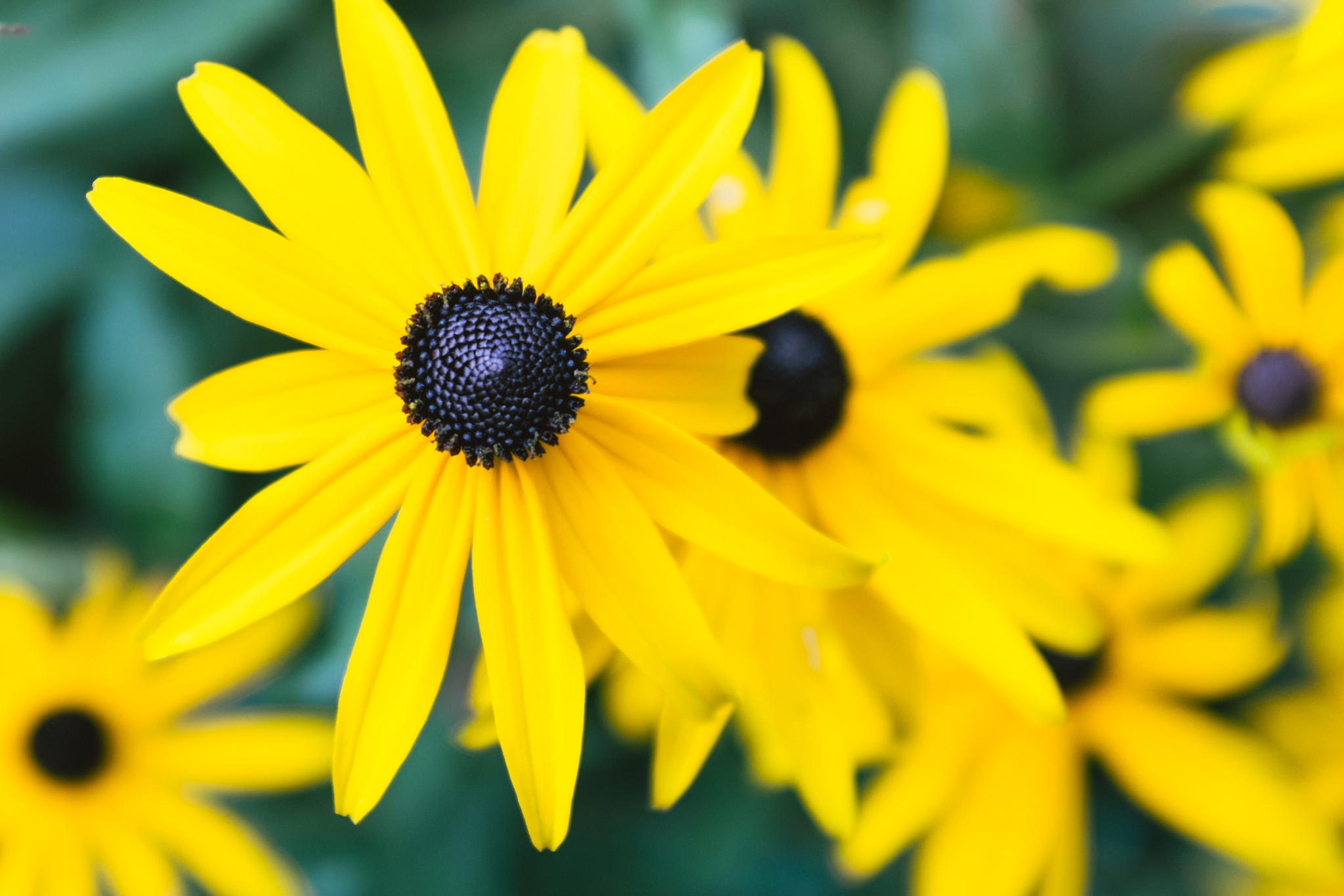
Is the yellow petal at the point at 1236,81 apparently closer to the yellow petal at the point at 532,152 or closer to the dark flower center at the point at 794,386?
the dark flower center at the point at 794,386

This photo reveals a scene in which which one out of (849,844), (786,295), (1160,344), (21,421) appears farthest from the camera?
(21,421)

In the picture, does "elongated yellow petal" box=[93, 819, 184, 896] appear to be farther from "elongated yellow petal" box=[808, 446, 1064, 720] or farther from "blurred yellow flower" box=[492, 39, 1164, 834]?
"elongated yellow petal" box=[808, 446, 1064, 720]

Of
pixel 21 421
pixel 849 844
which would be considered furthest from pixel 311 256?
pixel 21 421

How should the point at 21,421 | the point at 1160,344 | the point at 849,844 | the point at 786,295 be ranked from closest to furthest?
the point at 786,295 < the point at 849,844 < the point at 1160,344 < the point at 21,421

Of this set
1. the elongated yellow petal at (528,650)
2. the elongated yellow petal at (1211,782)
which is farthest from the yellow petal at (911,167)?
the elongated yellow petal at (1211,782)

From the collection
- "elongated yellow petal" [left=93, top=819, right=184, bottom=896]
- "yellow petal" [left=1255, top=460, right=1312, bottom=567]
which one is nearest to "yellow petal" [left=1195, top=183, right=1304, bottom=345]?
"yellow petal" [left=1255, top=460, right=1312, bottom=567]

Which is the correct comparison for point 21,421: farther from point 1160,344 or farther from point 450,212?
point 1160,344
